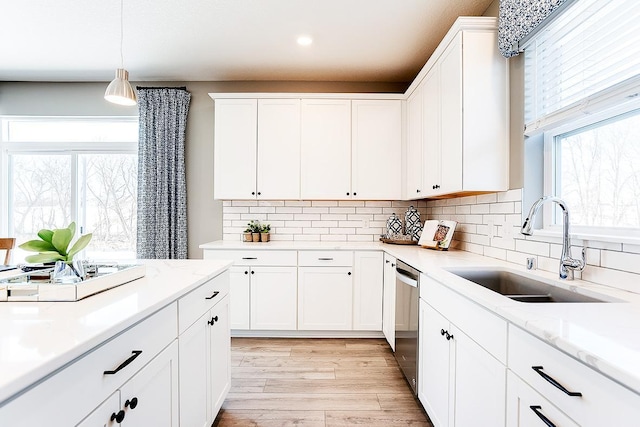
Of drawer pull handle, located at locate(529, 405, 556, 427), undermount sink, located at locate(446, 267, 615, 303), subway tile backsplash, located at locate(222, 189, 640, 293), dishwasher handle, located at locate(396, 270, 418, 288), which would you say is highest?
subway tile backsplash, located at locate(222, 189, 640, 293)

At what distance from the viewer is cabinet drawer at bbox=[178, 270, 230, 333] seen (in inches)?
52.8

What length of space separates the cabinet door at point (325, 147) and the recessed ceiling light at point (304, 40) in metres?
0.56

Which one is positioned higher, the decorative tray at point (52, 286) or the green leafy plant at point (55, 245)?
the green leafy plant at point (55, 245)

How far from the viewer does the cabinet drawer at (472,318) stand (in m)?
1.10

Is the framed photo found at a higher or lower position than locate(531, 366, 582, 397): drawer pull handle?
higher

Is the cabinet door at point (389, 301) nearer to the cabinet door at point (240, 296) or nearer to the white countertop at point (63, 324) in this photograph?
the cabinet door at point (240, 296)

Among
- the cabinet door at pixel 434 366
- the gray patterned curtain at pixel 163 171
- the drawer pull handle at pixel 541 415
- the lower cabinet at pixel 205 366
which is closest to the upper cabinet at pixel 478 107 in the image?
the cabinet door at pixel 434 366

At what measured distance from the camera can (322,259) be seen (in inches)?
120

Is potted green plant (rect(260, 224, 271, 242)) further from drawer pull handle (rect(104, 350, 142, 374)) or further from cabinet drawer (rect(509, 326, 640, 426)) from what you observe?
cabinet drawer (rect(509, 326, 640, 426))

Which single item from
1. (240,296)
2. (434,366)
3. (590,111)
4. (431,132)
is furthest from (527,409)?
(240,296)

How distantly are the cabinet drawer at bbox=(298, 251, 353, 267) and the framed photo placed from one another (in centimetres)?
71

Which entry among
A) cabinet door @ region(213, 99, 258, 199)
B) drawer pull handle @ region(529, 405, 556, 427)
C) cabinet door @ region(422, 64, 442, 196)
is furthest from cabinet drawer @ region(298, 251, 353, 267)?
drawer pull handle @ region(529, 405, 556, 427)

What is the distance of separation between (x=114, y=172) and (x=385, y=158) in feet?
10.3

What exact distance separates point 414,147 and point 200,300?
7.60 ft
